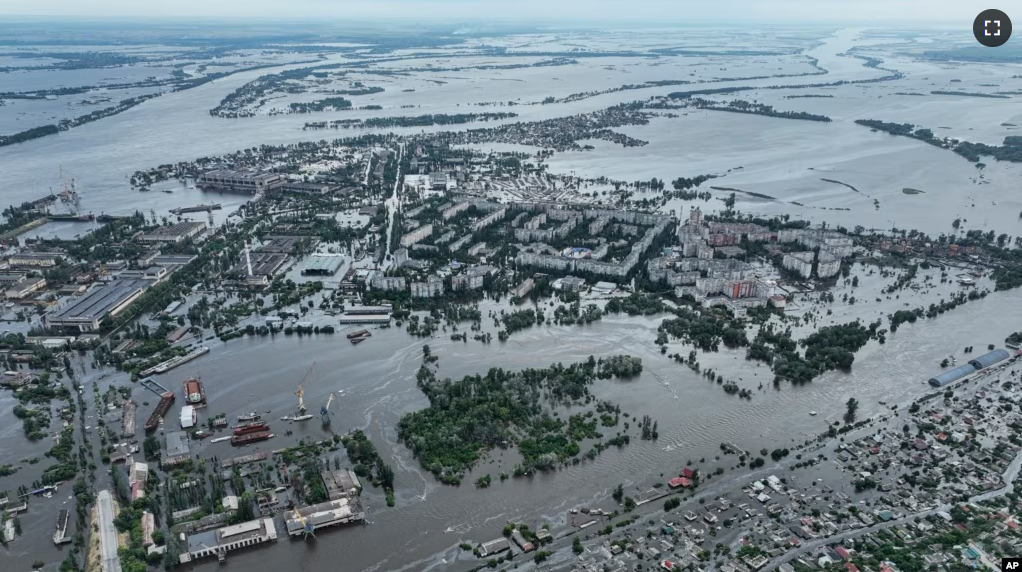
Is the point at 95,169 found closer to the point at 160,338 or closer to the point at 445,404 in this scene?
the point at 160,338

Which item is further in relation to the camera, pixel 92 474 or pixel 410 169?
pixel 410 169

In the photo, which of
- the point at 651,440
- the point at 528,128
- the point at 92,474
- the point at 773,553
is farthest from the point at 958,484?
the point at 528,128

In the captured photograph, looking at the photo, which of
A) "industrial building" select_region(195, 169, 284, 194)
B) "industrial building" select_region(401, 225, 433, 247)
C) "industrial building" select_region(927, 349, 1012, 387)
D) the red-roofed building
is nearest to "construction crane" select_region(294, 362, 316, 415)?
the red-roofed building

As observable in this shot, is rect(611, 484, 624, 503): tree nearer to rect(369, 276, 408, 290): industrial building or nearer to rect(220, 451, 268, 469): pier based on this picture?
rect(220, 451, 268, 469): pier

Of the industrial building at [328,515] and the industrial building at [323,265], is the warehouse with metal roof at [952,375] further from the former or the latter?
the industrial building at [323,265]

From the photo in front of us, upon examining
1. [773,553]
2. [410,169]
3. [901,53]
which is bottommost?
[773,553]

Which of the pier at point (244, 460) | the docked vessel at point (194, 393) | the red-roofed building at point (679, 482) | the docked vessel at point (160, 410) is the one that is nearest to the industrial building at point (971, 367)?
the red-roofed building at point (679, 482)
